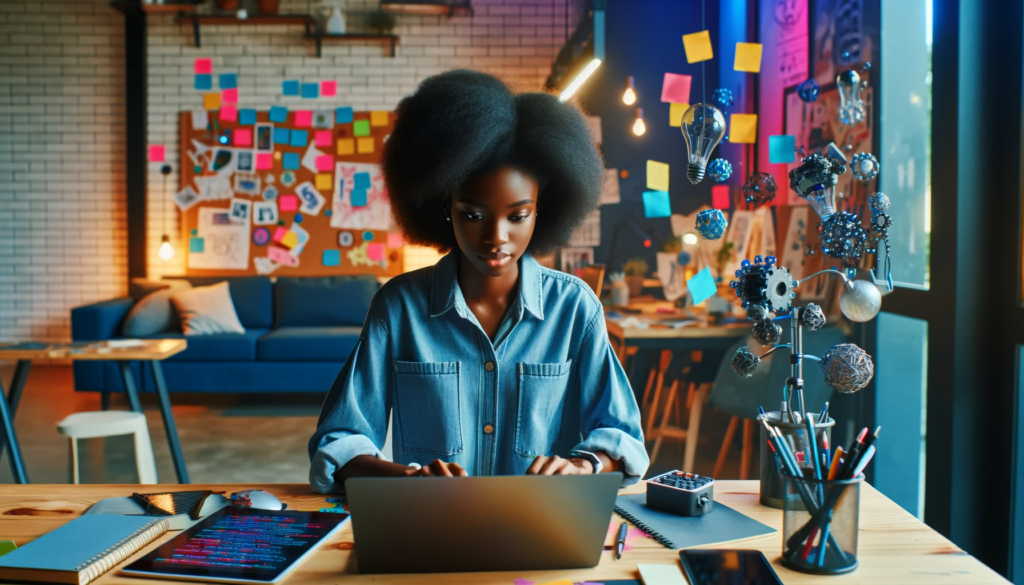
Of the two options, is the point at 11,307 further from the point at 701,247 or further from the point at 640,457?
the point at 640,457

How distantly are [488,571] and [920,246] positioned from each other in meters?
2.29

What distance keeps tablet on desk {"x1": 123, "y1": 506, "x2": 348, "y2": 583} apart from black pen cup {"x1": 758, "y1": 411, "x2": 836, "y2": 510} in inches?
25.0

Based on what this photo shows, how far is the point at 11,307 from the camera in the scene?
659cm

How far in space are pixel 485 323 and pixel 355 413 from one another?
277mm

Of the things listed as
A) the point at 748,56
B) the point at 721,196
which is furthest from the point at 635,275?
the point at 748,56

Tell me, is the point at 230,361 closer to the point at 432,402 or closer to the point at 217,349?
the point at 217,349

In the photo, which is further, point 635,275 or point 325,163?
point 325,163

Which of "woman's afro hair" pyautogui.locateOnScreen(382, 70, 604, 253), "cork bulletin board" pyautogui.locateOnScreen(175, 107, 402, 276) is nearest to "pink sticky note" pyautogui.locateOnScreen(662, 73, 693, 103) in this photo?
"woman's afro hair" pyautogui.locateOnScreen(382, 70, 604, 253)

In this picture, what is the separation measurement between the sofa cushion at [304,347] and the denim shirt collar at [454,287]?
3832 mm

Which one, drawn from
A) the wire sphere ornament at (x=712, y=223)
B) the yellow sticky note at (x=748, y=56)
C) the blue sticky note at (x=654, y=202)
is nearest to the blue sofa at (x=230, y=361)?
the blue sticky note at (x=654, y=202)

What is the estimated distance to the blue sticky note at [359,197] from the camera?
21.0ft

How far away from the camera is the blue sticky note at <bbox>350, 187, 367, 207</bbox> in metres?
6.39

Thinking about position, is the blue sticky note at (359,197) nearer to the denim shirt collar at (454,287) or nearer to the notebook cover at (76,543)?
the denim shirt collar at (454,287)

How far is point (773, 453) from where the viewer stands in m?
1.17
